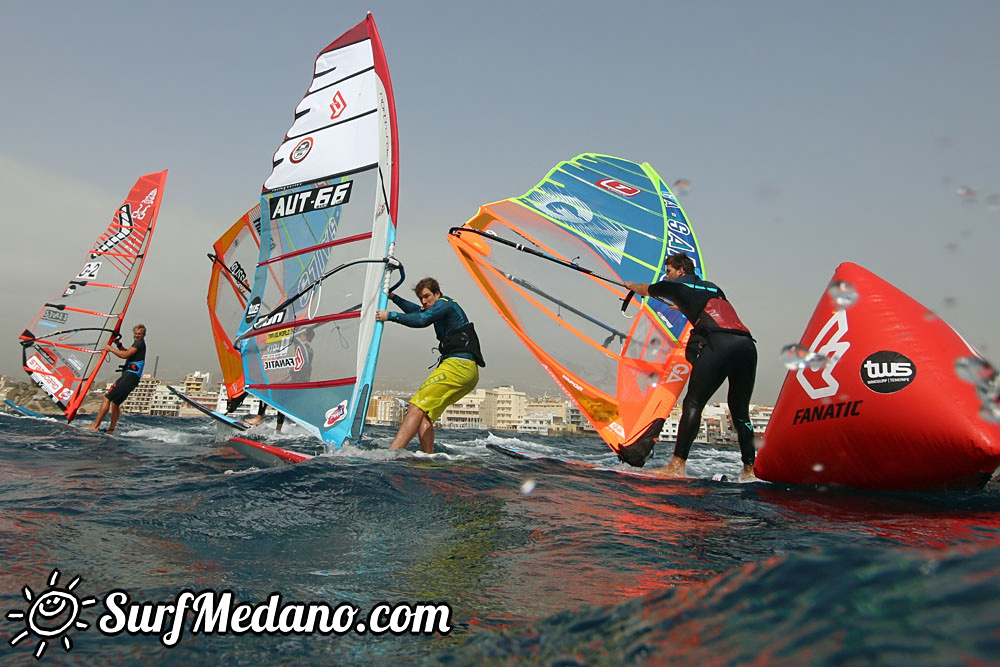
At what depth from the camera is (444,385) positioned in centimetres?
528

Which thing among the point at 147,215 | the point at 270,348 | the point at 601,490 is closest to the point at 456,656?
the point at 601,490

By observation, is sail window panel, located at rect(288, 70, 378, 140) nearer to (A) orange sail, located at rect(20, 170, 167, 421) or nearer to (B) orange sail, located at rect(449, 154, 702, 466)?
(B) orange sail, located at rect(449, 154, 702, 466)

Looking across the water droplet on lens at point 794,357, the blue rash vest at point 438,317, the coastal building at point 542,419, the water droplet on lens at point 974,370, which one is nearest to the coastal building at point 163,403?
the coastal building at point 542,419

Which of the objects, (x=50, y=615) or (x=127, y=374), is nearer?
(x=50, y=615)

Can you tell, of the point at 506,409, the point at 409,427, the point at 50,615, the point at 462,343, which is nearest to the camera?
the point at 50,615

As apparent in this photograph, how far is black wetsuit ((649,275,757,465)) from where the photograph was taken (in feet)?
15.3

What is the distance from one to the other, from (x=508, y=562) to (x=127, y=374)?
9.05 m

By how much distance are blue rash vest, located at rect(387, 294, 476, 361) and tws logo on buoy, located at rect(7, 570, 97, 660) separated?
3.77 metres

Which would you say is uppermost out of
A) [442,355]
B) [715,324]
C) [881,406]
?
[715,324]

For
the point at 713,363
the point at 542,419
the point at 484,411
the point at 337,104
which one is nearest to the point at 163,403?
the point at 484,411

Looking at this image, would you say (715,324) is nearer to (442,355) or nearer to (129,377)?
(442,355)

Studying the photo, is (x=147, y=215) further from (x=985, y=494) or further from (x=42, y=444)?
(x=985, y=494)

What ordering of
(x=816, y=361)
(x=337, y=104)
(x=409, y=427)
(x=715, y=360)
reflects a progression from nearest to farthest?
(x=816, y=361) < (x=715, y=360) < (x=409, y=427) < (x=337, y=104)

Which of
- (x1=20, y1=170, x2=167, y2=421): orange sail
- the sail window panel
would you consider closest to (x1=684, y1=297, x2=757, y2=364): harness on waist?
the sail window panel
